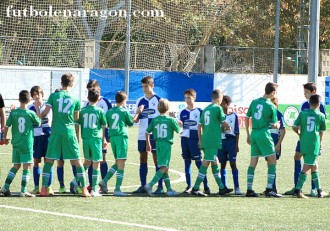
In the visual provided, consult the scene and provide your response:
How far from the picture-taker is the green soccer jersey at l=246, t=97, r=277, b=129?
1398cm

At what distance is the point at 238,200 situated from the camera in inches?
532

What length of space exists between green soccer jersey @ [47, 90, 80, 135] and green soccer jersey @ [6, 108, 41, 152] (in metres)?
0.28

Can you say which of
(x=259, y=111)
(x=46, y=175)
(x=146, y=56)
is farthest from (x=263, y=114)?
(x=146, y=56)

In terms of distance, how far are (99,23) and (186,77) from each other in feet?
15.8

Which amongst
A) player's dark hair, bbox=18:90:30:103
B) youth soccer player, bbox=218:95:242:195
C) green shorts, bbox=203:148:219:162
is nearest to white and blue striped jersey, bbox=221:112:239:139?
youth soccer player, bbox=218:95:242:195

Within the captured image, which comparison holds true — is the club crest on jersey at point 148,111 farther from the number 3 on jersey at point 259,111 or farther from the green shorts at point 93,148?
the number 3 on jersey at point 259,111

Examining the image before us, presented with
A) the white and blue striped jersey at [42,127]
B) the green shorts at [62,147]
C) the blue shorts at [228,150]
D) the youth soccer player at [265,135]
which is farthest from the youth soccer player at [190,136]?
the white and blue striped jersey at [42,127]

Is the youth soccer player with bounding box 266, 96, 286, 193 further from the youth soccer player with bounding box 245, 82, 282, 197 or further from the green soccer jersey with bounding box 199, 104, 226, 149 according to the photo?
the green soccer jersey with bounding box 199, 104, 226, 149

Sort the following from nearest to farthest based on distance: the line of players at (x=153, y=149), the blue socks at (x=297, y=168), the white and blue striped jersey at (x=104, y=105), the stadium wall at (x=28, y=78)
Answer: the line of players at (x=153, y=149)
the white and blue striped jersey at (x=104, y=105)
the blue socks at (x=297, y=168)
the stadium wall at (x=28, y=78)

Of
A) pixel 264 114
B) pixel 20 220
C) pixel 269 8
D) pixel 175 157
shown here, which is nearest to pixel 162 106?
pixel 264 114

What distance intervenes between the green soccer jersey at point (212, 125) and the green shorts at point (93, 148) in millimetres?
1712

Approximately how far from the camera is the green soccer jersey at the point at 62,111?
13438mm

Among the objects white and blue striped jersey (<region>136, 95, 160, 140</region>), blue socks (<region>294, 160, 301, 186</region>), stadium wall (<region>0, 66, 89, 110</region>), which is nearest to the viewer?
white and blue striped jersey (<region>136, 95, 160, 140</region>)

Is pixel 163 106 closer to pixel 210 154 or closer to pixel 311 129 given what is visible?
pixel 210 154
